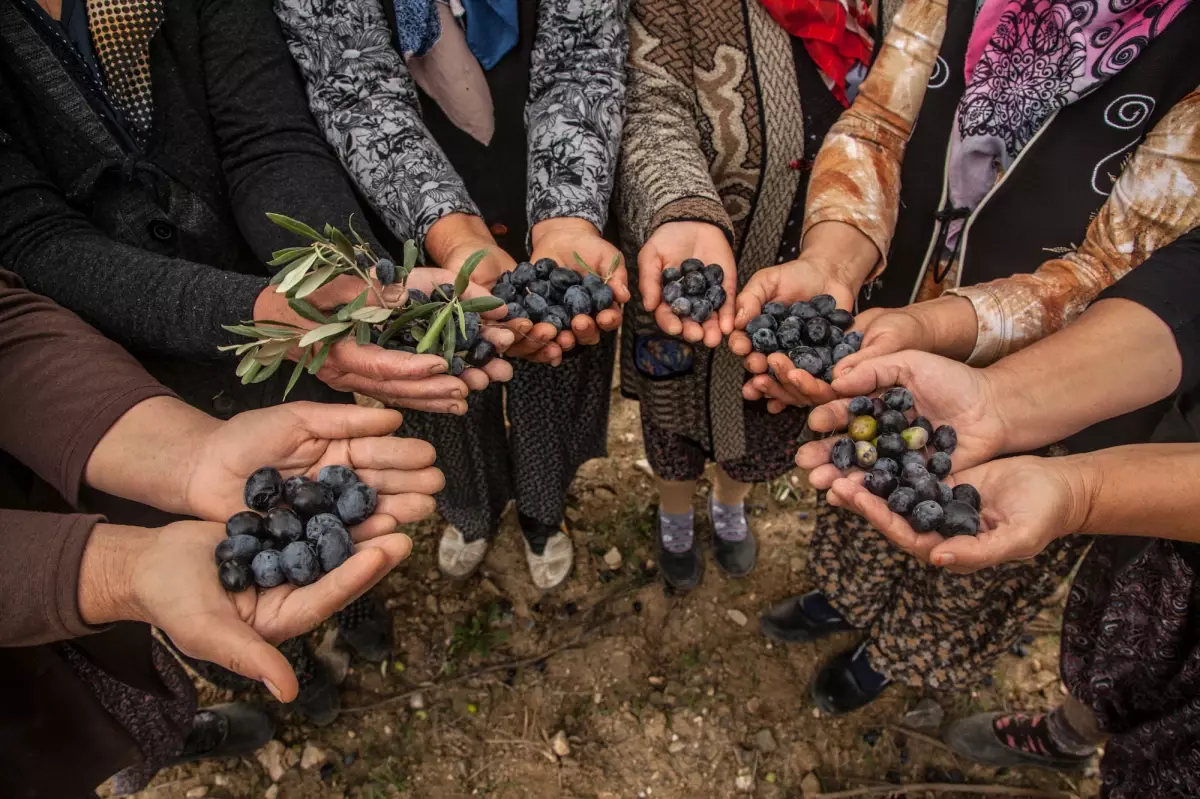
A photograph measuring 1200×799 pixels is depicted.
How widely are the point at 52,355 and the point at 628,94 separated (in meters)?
1.67

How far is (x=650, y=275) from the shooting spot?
6.56 ft

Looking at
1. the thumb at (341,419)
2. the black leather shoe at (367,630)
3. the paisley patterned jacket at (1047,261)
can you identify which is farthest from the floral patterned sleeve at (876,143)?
the black leather shoe at (367,630)

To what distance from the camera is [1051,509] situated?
1.44 meters

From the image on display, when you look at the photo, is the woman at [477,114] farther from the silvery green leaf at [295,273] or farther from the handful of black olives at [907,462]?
the handful of black olives at [907,462]

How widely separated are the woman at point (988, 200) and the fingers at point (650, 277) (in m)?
0.26

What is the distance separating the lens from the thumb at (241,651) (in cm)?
122

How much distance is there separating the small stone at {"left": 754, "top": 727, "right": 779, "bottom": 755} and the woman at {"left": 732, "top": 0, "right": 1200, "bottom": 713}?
2.38 ft

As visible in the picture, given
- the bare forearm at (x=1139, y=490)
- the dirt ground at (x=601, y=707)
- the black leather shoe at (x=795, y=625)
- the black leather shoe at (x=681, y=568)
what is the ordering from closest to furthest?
the bare forearm at (x=1139, y=490) < the dirt ground at (x=601, y=707) < the black leather shoe at (x=795, y=625) < the black leather shoe at (x=681, y=568)

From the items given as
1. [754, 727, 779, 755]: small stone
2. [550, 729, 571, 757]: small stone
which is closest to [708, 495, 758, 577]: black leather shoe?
[754, 727, 779, 755]: small stone

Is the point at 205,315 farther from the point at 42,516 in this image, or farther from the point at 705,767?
the point at 705,767

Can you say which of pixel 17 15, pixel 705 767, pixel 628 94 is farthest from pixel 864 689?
pixel 17 15

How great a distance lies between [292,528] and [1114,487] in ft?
5.68

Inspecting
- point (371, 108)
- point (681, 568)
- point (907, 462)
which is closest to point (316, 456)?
point (371, 108)

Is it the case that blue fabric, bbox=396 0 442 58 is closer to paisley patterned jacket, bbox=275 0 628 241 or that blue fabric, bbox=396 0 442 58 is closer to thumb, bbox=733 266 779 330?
paisley patterned jacket, bbox=275 0 628 241
